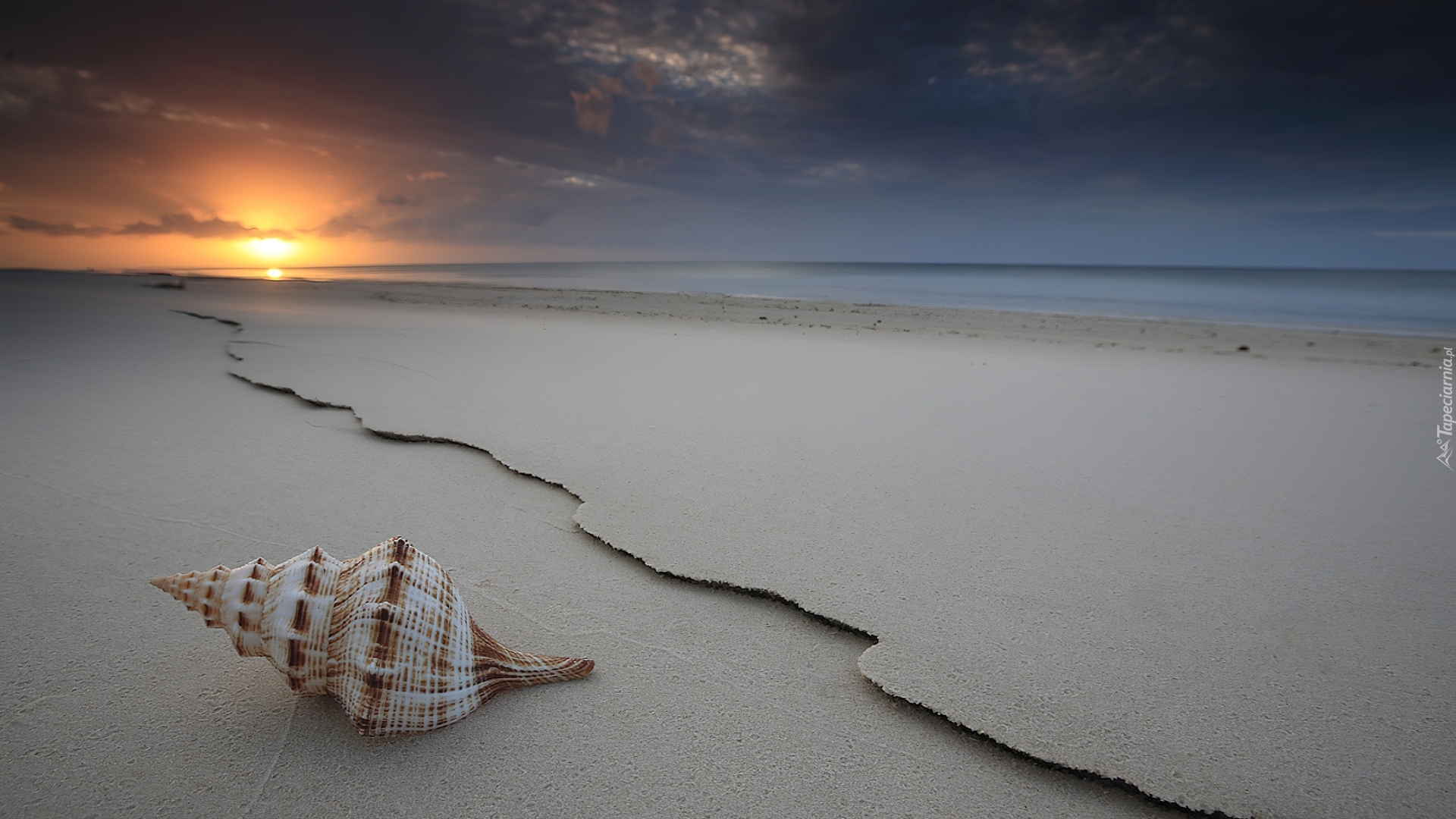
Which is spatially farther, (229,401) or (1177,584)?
(229,401)

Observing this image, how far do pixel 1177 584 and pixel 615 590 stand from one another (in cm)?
148

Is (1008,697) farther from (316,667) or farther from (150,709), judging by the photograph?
(150,709)

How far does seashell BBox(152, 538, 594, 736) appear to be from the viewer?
1150 mm

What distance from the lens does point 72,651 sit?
4.48 feet

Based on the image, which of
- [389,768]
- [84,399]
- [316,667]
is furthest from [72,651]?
[84,399]

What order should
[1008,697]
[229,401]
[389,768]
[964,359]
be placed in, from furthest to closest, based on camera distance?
1. [964,359]
2. [229,401]
3. [1008,697]
4. [389,768]

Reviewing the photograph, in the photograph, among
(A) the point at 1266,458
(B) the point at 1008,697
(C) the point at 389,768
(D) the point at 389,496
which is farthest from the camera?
(A) the point at 1266,458

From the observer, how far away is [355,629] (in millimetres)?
1162

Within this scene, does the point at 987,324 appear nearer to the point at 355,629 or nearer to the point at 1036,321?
the point at 1036,321

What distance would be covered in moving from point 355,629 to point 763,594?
0.91 metres

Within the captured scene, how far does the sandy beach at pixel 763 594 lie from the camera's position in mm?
1127

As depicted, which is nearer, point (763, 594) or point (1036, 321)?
point (763, 594)

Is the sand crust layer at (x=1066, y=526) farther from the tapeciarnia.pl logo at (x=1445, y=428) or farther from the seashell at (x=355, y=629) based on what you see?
the seashell at (x=355, y=629)

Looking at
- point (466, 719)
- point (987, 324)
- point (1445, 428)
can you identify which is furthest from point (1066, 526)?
point (987, 324)
